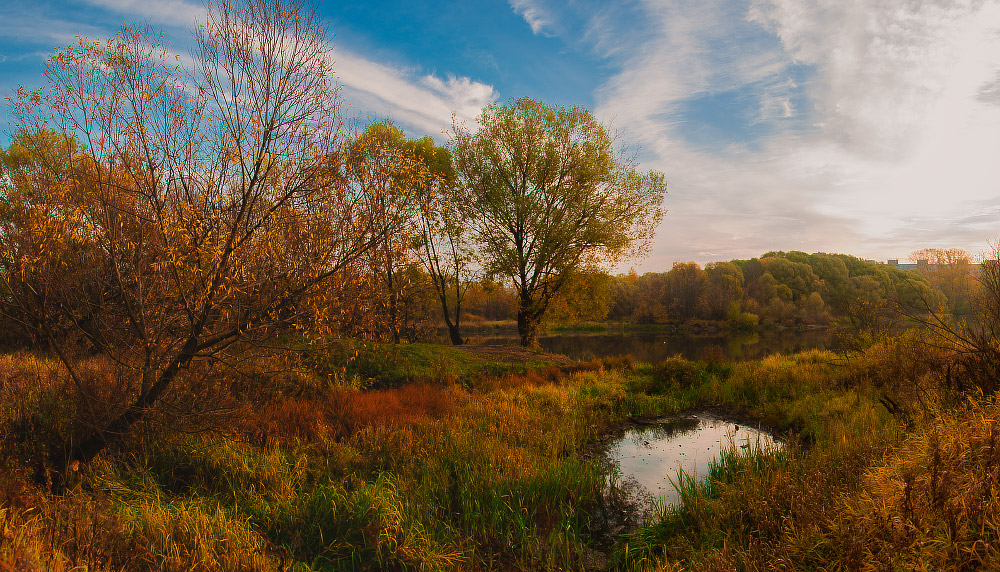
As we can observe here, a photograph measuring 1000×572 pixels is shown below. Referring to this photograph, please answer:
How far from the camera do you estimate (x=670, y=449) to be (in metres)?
8.36

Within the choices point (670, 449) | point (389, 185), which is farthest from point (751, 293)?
point (389, 185)

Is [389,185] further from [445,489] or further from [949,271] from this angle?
[949,271]

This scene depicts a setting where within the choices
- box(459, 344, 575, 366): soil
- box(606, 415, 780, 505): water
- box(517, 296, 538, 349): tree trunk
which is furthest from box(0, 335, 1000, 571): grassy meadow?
box(517, 296, 538, 349): tree trunk

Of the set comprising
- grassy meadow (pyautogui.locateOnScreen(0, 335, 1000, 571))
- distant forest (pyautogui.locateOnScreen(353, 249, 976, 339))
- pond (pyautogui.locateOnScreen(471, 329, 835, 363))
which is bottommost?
pond (pyautogui.locateOnScreen(471, 329, 835, 363))

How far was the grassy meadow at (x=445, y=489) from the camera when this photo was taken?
348 centimetres

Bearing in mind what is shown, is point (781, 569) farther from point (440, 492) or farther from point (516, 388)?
point (516, 388)

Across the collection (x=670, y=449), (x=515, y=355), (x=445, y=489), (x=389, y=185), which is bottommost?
(x=670, y=449)

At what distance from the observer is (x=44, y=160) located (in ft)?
17.6

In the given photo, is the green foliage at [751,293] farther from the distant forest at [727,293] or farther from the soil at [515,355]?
the soil at [515,355]

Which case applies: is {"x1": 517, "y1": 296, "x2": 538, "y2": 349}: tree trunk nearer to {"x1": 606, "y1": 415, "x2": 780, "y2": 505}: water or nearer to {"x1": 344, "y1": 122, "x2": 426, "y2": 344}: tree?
{"x1": 606, "y1": 415, "x2": 780, "y2": 505}: water

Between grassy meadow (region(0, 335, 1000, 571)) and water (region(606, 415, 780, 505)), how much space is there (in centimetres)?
51

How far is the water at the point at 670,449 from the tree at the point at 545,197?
11734 millimetres

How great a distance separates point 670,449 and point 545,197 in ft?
49.5

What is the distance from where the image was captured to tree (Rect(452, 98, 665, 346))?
68.7 feet
